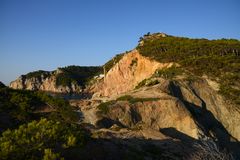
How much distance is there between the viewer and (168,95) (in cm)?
4112

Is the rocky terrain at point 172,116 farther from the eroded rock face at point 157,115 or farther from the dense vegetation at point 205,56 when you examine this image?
the dense vegetation at point 205,56

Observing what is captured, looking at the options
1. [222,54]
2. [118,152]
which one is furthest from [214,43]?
[118,152]

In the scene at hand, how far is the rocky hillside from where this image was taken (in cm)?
12288

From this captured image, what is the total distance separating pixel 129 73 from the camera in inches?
3182

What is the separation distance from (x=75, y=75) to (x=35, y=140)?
12038cm

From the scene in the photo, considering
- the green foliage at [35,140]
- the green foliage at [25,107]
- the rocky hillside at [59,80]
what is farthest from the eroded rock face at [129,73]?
the green foliage at [35,140]

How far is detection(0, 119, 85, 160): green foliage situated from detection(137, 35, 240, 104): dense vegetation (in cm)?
3570

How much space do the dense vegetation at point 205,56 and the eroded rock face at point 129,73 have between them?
5.42 ft

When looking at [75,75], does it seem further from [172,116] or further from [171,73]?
[172,116]

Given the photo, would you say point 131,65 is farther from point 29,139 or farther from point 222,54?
point 29,139

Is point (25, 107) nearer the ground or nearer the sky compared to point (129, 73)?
nearer the ground

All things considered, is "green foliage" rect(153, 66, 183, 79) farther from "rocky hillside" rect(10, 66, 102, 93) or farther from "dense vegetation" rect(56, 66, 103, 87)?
"dense vegetation" rect(56, 66, 103, 87)

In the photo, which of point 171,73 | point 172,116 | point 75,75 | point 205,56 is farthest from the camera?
point 75,75

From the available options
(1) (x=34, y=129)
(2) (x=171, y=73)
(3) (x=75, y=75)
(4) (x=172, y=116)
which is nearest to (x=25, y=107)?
(1) (x=34, y=129)
